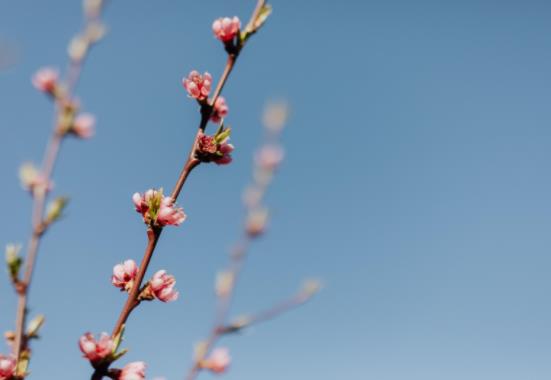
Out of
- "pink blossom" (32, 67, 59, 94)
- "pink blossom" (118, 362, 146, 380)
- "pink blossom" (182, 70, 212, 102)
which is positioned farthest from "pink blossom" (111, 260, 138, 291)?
"pink blossom" (32, 67, 59, 94)

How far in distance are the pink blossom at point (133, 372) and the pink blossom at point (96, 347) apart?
5.9 inches

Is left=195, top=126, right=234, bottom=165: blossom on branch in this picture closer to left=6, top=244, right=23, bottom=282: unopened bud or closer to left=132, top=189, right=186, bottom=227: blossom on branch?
left=132, top=189, right=186, bottom=227: blossom on branch

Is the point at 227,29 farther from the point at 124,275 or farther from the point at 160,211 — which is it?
the point at 124,275

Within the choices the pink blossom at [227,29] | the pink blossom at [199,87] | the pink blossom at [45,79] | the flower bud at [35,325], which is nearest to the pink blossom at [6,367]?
the flower bud at [35,325]

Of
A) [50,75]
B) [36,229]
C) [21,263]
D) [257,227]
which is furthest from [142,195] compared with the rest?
[50,75]

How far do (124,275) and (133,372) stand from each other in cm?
55

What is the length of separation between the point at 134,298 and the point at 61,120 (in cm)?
128

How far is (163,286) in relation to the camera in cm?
244

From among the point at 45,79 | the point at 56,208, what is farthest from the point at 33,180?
the point at 45,79

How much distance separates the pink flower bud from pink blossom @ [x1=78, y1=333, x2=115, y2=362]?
0.79m

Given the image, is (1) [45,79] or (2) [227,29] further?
(1) [45,79]

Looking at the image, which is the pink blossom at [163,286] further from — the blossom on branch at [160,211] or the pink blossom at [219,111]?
the pink blossom at [219,111]

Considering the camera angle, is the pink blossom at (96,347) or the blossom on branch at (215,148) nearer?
the pink blossom at (96,347)

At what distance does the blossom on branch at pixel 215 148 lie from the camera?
2541 mm
